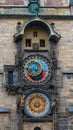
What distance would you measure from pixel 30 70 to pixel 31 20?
2.01 m

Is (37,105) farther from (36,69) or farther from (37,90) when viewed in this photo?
(36,69)

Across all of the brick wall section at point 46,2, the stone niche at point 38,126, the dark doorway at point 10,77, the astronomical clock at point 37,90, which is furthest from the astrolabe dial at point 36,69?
the brick wall section at point 46,2

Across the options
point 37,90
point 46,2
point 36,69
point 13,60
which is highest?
point 46,2

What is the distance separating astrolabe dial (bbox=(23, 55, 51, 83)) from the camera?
65.4 feet

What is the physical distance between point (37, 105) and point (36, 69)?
1452 mm

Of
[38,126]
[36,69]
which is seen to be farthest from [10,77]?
[38,126]

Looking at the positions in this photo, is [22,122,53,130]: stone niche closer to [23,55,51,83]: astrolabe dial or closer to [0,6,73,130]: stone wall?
[0,6,73,130]: stone wall

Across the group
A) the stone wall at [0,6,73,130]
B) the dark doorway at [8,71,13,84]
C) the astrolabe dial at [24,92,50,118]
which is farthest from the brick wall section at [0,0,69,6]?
the astrolabe dial at [24,92,50,118]

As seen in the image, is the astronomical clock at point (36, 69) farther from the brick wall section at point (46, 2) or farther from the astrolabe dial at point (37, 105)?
the brick wall section at point (46, 2)

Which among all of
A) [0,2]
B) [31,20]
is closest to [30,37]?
[31,20]

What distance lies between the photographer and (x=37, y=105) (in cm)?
1969

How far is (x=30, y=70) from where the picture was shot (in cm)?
1998

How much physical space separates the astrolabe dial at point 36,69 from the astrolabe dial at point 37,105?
62 cm

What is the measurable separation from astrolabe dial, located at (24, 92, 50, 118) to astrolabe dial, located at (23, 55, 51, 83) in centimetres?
62
